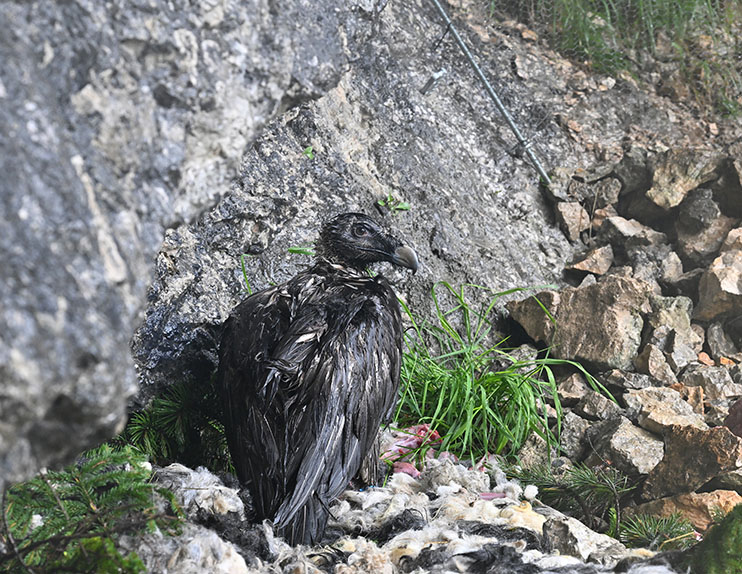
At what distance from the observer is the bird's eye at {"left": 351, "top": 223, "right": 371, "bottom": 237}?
123 inches

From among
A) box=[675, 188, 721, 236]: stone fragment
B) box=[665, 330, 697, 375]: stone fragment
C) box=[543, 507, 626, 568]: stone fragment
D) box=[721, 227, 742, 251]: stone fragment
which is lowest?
box=[543, 507, 626, 568]: stone fragment

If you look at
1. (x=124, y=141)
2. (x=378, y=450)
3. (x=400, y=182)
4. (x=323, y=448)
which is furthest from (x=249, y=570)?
(x=400, y=182)

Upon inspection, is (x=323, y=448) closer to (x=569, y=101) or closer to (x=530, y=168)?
(x=530, y=168)

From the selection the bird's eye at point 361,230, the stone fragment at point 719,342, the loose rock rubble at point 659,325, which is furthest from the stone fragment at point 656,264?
the bird's eye at point 361,230

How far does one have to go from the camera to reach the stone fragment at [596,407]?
343 centimetres

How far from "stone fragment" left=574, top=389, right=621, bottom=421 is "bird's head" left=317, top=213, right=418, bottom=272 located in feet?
3.63

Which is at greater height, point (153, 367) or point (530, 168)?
point (530, 168)

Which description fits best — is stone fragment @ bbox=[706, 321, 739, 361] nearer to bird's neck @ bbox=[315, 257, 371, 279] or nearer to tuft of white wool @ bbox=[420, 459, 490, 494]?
tuft of white wool @ bbox=[420, 459, 490, 494]

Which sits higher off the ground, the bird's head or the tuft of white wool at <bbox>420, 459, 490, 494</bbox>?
the bird's head

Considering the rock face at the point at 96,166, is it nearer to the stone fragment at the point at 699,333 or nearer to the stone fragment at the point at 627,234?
the stone fragment at the point at 699,333

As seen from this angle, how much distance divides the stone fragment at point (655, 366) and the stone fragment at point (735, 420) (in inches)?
20.8

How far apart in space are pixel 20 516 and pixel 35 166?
2.81 ft

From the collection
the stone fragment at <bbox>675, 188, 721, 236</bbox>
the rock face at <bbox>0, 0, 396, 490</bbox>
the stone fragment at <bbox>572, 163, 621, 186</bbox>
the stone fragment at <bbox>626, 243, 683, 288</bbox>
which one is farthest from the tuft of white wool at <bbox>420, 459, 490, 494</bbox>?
the stone fragment at <bbox>572, 163, 621, 186</bbox>

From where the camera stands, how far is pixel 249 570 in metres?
1.95
